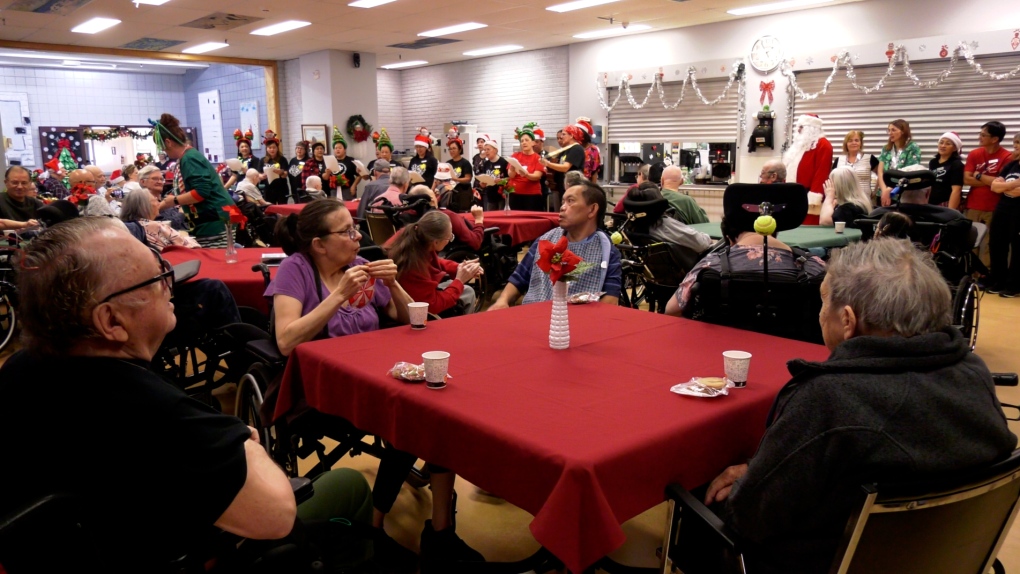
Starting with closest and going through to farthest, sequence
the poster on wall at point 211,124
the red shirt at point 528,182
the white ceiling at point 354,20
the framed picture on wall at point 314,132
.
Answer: the red shirt at point 528,182, the white ceiling at point 354,20, the framed picture on wall at point 314,132, the poster on wall at point 211,124

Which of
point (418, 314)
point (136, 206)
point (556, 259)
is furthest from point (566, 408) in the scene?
point (136, 206)

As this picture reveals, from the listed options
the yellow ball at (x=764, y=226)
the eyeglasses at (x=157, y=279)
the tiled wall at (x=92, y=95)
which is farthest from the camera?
the tiled wall at (x=92, y=95)

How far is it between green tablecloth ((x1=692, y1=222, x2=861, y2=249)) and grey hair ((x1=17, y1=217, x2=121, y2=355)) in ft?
14.1

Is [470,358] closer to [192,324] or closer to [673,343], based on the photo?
[673,343]

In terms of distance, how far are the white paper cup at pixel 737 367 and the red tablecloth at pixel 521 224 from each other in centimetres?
457

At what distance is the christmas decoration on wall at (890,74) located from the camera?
7.80 metres

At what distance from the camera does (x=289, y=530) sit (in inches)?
53.6

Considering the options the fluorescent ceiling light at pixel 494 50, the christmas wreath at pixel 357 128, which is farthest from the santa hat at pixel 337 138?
the fluorescent ceiling light at pixel 494 50

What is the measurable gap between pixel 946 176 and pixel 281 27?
354 inches

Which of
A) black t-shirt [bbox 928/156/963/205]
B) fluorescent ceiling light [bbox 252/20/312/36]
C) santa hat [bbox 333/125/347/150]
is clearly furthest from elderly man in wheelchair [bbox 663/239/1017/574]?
santa hat [bbox 333/125/347/150]

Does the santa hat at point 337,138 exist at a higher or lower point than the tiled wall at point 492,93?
lower

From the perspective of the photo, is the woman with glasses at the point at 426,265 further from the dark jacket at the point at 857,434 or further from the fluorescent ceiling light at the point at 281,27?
the fluorescent ceiling light at the point at 281,27

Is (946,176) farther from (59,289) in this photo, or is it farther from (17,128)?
(17,128)

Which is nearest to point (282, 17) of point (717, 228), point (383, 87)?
point (383, 87)
